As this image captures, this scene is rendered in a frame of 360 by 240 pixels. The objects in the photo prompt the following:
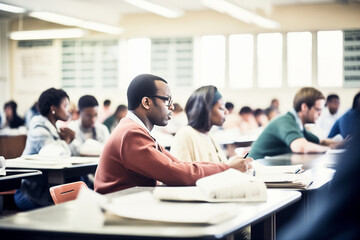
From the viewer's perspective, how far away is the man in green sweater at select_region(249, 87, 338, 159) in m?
4.50

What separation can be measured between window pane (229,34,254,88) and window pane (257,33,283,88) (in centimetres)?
19

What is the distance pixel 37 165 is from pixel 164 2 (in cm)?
578

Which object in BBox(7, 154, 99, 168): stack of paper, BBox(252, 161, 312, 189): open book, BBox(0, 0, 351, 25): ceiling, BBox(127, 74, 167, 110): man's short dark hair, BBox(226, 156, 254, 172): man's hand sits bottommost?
BBox(7, 154, 99, 168): stack of paper

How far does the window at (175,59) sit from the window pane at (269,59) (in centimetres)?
151

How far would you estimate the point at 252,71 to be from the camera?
1151cm

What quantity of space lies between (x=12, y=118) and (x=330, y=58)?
6.23 meters

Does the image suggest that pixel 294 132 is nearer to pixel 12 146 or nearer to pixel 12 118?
pixel 12 146

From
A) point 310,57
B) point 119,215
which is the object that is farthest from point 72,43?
point 119,215

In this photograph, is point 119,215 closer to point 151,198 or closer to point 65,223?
point 65,223

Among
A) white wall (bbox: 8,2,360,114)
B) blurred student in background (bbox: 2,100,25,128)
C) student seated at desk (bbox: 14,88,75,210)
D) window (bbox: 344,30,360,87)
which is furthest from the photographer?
white wall (bbox: 8,2,360,114)

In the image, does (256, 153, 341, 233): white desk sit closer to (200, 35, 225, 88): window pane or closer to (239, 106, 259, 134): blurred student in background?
(239, 106, 259, 134): blurred student in background

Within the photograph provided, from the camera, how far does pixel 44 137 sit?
4262mm

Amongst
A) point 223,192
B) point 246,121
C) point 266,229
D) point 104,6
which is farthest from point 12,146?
point 104,6

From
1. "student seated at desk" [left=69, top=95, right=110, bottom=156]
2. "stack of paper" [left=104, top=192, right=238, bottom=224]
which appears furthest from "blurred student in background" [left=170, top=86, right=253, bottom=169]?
"student seated at desk" [left=69, top=95, right=110, bottom=156]
